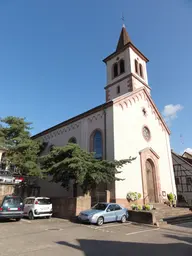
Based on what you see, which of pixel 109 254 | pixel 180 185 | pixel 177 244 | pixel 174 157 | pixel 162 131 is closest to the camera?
pixel 109 254

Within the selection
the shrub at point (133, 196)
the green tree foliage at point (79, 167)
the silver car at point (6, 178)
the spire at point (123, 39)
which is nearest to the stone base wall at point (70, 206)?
the green tree foliage at point (79, 167)

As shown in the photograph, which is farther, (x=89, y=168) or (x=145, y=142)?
(x=145, y=142)

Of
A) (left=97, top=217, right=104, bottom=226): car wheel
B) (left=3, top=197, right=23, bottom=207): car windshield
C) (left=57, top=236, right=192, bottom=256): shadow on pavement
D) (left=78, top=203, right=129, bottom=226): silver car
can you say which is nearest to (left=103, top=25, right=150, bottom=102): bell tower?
(left=78, top=203, right=129, bottom=226): silver car

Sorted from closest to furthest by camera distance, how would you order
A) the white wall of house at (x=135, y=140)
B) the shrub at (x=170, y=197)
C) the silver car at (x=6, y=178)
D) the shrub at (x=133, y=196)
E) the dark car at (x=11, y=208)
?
the dark car at (x=11, y=208) → the shrub at (x=133, y=196) → the white wall of house at (x=135, y=140) → the silver car at (x=6, y=178) → the shrub at (x=170, y=197)

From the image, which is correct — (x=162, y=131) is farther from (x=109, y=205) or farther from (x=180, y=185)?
(x=109, y=205)

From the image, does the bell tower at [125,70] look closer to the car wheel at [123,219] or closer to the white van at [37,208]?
the car wheel at [123,219]

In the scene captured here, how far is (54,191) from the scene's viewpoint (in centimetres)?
2169

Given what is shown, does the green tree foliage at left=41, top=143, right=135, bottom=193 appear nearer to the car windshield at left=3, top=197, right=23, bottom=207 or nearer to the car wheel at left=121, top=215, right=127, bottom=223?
the car wheel at left=121, top=215, right=127, bottom=223

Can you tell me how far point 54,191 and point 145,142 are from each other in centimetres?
1123

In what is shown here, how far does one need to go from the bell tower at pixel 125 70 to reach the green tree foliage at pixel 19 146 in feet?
36.9

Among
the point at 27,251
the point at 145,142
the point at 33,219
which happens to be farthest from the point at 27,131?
the point at 27,251

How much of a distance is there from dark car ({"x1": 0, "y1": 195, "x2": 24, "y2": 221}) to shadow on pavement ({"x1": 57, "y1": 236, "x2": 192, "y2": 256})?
6495 millimetres

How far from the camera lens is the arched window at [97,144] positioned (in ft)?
61.3

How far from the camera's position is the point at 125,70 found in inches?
1016
